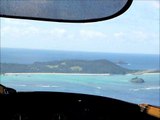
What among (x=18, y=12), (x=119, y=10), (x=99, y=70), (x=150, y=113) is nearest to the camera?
(x=150, y=113)

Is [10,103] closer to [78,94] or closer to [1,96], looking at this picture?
[1,96]

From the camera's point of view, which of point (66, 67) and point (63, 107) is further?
point (66, 67)

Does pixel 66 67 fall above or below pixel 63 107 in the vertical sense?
above

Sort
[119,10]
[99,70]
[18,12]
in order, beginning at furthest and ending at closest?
[99,70] → [18,12] → [119,10]

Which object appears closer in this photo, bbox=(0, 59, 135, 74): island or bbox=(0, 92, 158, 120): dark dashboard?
bbox=(0, 92, 158, 120): dark dashboard

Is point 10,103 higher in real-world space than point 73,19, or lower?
lower

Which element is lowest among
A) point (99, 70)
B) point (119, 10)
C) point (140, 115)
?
point (140, 115)

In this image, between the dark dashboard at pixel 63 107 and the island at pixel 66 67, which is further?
the island at pixel 66 67

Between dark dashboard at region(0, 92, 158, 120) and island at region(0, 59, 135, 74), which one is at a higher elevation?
island at region(0, 59, 135, 74)

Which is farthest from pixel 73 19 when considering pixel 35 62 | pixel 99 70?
pixel 99 70

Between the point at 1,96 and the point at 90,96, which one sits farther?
the point at 90,96

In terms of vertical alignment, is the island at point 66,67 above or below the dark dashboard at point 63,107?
above
